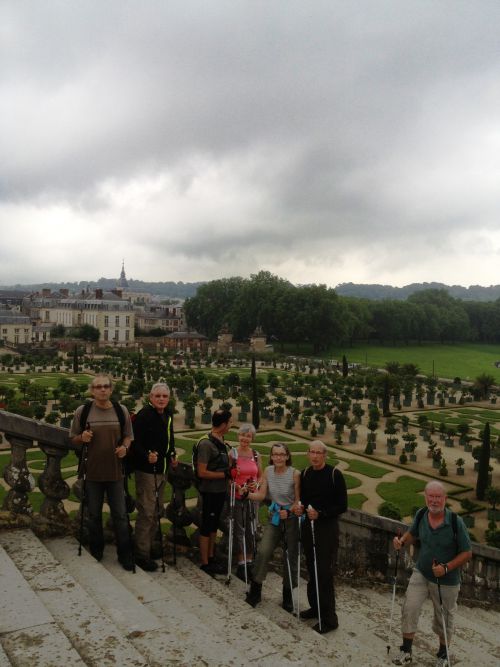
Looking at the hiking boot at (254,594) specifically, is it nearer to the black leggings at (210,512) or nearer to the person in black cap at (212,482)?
the person in black cap at (212,482)

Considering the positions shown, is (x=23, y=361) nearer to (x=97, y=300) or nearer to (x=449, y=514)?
(x=97, y=300)

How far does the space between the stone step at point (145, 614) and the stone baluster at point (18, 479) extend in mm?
481

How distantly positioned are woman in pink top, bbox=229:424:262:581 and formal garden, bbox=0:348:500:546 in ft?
26.4

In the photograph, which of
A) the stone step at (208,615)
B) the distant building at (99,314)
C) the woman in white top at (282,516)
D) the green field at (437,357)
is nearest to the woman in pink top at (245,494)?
the woman in white top at (282,516)

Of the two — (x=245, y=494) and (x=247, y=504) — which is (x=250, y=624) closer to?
(x=245, y=494)

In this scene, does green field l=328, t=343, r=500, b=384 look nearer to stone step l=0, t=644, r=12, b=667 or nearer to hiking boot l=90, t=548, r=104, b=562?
hiking boot l=90, t=548, r=104, b=562

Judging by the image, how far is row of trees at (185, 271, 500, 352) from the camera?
68.2 metres

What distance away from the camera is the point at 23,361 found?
51938 millimetres

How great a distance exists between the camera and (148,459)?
570 centimetres

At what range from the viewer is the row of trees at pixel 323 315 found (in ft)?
224

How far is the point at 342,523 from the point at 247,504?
1.79 metres

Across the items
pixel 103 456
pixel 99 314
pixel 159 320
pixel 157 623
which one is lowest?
pixel 157 623

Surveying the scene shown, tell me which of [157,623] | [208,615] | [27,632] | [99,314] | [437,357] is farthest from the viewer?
[99,314]

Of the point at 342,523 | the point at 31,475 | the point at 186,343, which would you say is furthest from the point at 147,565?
the point at 186,343
